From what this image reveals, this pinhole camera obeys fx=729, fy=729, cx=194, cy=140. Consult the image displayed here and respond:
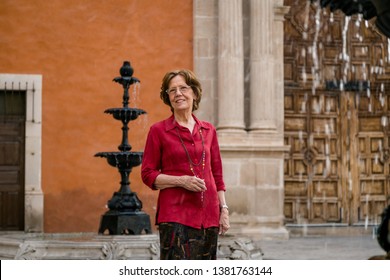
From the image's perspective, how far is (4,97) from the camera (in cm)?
1105

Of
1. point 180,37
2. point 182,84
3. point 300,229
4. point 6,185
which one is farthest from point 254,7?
point 182,84

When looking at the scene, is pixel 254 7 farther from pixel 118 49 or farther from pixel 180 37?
pixel 118 49

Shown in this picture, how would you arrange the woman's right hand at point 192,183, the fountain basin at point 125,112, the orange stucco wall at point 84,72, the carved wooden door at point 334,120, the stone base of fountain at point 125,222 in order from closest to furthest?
1. the woman's right hand at point 192,183
2. the stone base of fountain at point 125,222
3. the fountain basin at point 125,112
4. the orange stucco wall at point 84,72
5. the carved wooden door at point 334,120

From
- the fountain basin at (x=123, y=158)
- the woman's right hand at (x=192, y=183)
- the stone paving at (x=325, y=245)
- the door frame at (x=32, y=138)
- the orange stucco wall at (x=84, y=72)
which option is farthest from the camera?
the orange stucco wall at (x=84, y=72)

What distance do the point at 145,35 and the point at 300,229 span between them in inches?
152

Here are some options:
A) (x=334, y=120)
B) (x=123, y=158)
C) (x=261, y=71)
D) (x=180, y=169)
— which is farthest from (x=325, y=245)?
(x=180, y=169)

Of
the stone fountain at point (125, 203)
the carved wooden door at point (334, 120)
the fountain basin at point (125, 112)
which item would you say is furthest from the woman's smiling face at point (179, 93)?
the carved wooden door at point (334, 120)

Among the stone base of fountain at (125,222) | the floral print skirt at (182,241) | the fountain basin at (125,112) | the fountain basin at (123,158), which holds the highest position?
the fountain basin at (125,112)

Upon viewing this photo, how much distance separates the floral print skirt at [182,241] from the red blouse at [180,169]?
0.08ft

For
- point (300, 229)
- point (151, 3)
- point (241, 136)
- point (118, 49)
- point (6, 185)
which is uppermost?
point (151, 3)

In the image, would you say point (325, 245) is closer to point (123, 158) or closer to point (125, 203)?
point (125, 203)

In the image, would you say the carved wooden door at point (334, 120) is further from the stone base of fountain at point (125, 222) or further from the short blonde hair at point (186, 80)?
the short blonde hair at point (186, 80)

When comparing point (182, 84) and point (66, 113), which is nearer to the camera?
point (182, 84)

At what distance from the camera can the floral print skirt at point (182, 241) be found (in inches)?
104
